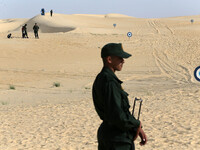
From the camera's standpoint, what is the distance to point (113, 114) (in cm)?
311

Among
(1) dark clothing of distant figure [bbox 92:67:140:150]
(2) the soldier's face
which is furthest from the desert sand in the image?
(2) the soldier's face

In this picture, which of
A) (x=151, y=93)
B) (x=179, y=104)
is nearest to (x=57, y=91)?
(x=151, y=93)

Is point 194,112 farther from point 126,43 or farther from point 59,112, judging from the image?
point 126,43

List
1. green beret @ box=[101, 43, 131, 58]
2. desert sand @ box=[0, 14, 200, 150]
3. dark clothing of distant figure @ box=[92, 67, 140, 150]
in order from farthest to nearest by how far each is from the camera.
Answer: desert sand @ box=[0, 14, 200, 150]
green beret @ box=[101, 43, 131, 58]
dark clothing of distant figure @ box=[92, 67, 140, 150]

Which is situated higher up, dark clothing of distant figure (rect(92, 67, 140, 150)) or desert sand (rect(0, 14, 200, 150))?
dark clothing of distant figure (rect(92, 67, 140, 150))

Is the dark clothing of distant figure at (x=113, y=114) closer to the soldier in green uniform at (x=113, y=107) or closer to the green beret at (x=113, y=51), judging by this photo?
the soldier in green uniform at (x=113, y=107)

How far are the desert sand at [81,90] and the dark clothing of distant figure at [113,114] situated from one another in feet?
12.6

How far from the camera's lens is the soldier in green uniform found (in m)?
3.10

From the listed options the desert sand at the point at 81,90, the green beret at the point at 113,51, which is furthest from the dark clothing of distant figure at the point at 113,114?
the desert sand at the point at 81,90

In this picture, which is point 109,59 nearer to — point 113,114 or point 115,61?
point 115,61

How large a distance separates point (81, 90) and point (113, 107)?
13.0 meters

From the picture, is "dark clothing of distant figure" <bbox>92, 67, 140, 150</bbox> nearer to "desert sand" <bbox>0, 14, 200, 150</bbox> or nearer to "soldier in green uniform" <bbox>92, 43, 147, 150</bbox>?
"soldier in green uniform" <bbox>92, 43, 147, 150</bbox>

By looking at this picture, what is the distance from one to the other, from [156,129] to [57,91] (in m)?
8.15

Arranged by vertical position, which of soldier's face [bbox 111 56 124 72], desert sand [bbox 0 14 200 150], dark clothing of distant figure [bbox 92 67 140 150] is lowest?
desert sand [bbox 0 14 200 150]
